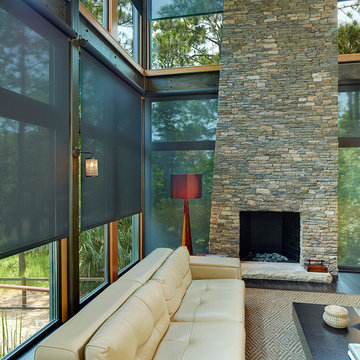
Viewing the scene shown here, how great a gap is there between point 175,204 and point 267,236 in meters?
1.57

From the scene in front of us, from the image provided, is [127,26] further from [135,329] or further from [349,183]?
[135,329]

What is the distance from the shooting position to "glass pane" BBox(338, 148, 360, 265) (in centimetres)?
451

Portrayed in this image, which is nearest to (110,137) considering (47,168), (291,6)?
(47,168)

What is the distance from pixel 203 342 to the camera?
184 cm

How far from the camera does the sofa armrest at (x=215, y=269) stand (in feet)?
10.1

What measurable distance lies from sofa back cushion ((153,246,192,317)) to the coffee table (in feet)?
3.11

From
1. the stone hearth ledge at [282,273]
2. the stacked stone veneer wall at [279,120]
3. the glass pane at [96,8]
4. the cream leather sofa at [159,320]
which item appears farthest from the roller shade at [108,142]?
the stone hearth ledge at [282,273]

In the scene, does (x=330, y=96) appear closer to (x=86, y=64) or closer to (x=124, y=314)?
(x=86, y=64)

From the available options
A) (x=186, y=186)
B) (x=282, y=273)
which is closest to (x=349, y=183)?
(x=282, y=273)

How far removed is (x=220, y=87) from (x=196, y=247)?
257cm

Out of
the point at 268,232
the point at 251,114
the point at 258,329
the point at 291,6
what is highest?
the point at 291,6

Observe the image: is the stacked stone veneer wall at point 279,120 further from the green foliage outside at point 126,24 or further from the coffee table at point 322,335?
the coffee table at point 322,335

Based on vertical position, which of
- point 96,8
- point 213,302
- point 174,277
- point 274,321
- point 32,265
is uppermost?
point 96,8

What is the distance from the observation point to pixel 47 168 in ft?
7.93
